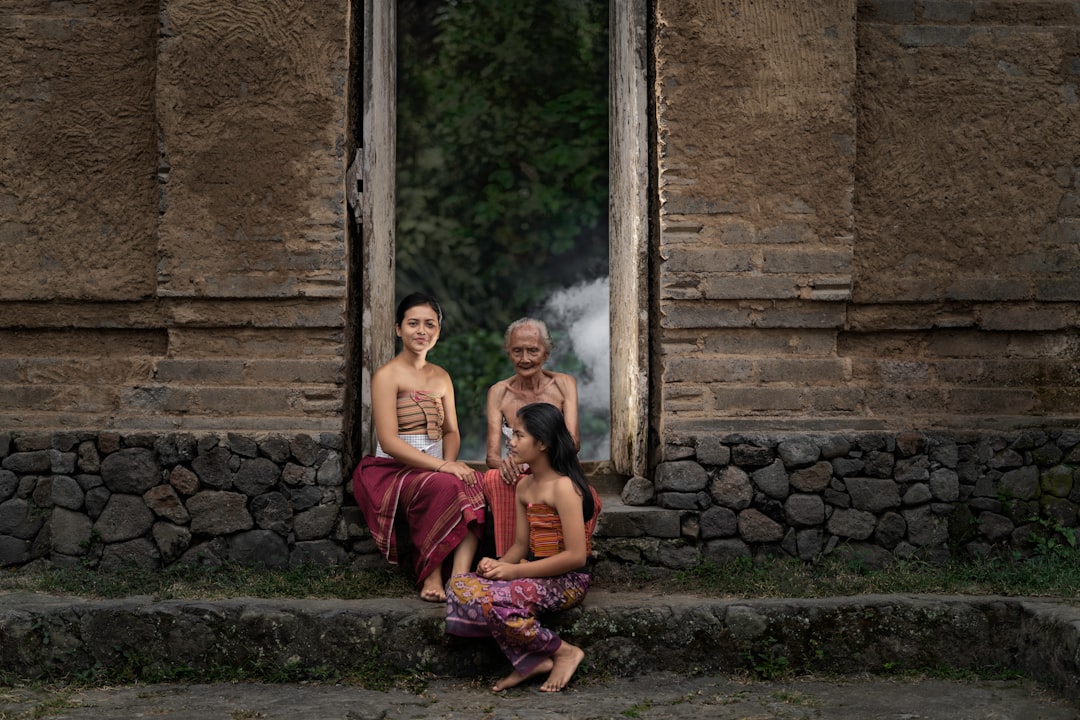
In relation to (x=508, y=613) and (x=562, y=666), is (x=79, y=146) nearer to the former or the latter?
(x=508, y=613)

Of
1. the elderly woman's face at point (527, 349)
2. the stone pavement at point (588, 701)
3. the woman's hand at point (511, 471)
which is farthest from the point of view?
the elderly woman's face at point (527, 349)

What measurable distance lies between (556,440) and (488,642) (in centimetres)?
82

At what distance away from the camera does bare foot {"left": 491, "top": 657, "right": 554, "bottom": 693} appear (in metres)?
3.90

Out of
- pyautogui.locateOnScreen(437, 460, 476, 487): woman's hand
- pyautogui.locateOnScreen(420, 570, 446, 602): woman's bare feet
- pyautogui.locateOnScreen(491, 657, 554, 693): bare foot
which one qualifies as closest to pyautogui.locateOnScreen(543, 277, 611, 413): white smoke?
pyautogui.locateOnScreen(437, 460, 476, 487): woman's hand

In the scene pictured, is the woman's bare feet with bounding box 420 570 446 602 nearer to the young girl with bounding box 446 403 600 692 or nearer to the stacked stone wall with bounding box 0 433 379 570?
the young girl with bounding box 446 403 600 692

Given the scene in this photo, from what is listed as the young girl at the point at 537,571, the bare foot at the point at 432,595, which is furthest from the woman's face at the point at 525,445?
the bare foot at the point at 432,595

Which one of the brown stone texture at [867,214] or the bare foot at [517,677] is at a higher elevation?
the brown stone texture at [867,214]

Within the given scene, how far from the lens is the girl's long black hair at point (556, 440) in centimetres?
400

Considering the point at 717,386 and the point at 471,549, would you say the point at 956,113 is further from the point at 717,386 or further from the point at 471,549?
the point at 471,549

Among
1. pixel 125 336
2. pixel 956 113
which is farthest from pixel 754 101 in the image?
pixel 125 336

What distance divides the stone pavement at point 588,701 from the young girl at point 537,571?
126mm

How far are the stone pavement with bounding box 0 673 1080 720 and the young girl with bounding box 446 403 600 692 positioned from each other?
126mm

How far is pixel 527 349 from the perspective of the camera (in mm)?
4773

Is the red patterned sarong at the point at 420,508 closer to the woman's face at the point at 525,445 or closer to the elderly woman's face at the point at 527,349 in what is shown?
the woman's face at the point at 525,445
